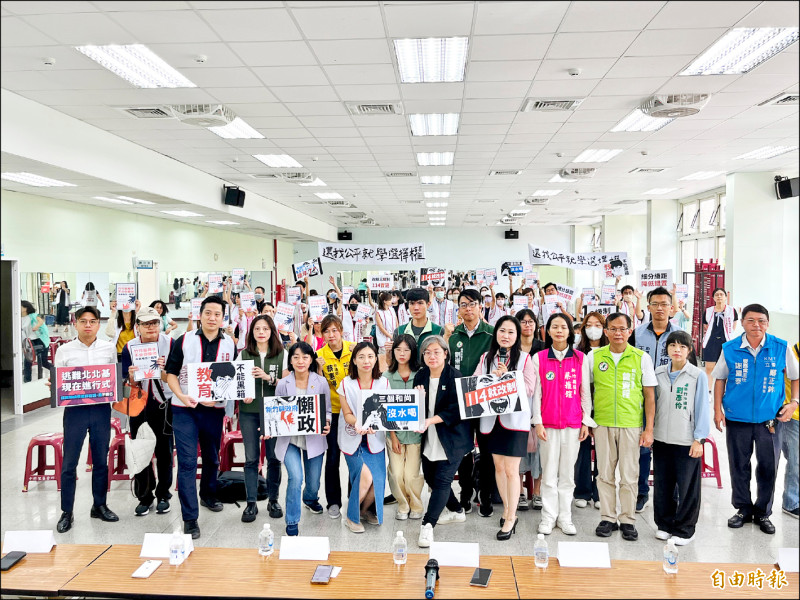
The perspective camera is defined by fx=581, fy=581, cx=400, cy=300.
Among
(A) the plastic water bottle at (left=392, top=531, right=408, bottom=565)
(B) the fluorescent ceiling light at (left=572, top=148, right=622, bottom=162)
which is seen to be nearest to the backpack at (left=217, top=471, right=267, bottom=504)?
(A) the plastic water bottle at (left=392, top=531, right=408, bottom=565)

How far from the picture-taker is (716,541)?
398cm

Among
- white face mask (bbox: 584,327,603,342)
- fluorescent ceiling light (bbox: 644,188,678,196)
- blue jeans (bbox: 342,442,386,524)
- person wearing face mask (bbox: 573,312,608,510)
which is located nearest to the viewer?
blue jeans (bbox: 342,442,386,524)

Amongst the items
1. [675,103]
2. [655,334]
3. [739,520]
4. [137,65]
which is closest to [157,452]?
[137,65]

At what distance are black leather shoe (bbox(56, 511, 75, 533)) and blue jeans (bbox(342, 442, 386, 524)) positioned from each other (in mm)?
2052

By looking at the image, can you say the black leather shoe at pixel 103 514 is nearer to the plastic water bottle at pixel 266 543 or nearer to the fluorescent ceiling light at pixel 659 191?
the plastic water bottle at pixel 266 543

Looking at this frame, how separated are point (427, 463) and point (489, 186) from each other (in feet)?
29.3

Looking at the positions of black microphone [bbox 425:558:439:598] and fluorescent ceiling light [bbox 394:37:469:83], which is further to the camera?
fluorescent ceiling light [bbox 394:37:469:83]

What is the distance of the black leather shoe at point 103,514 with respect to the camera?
4.39 m

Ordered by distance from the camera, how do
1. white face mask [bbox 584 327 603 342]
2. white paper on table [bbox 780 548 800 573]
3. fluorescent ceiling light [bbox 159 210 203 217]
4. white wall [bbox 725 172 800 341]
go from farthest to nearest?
fluorescent ceiling light [bbox 159 210 203 217] → white wall [bbox 725 172 800 341] → white face mask [bbox 584 327 603 342] → white paper on table [bbox 780 548 800 573]

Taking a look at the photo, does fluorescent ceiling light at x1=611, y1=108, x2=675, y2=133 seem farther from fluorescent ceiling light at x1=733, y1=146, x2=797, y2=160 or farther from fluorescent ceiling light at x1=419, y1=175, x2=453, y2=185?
fluorescent ceiling light at x1=419, y1=175, x2=453, y2=185

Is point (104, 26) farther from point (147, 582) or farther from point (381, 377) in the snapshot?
point (147, 582)

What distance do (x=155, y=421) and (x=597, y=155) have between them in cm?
744

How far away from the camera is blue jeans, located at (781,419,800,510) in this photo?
13.9 feet

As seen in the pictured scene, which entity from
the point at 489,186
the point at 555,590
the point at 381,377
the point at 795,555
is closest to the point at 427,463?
the point at 381,377
